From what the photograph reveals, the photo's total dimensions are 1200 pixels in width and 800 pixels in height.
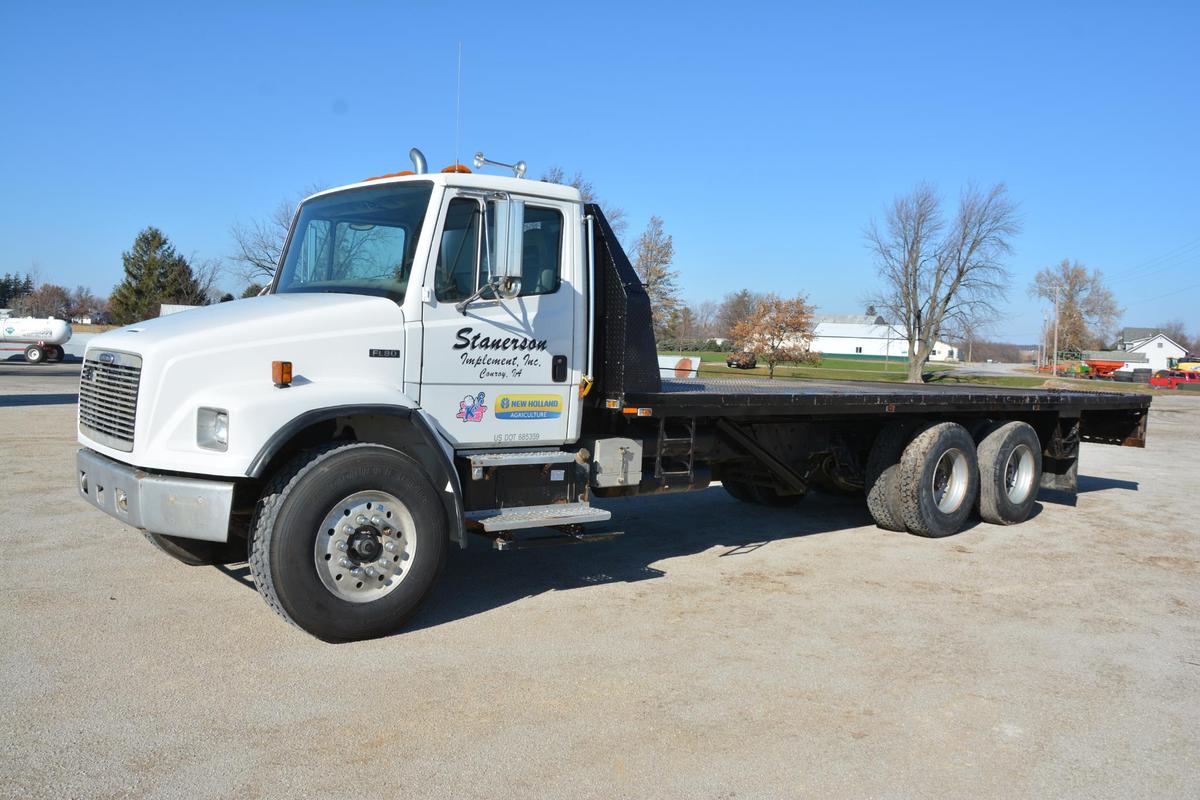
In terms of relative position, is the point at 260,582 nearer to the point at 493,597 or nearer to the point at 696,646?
the point at 493,597

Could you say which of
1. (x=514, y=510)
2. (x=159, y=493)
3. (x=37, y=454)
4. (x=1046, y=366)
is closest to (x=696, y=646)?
(x=514, y=510)

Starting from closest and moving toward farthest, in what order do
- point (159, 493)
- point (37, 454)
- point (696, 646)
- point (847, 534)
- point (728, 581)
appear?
point (159, 493)
point (696, 646)
point (728, 581)
point (847, 534)
point (37, 454)

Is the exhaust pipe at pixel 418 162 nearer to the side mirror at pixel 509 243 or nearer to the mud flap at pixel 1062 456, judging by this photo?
the side mirror at pixel 509 243

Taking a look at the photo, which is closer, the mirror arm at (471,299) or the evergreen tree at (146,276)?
the mirror arm at (471,299)

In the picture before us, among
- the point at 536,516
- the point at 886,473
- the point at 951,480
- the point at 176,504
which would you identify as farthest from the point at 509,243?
the point at 951,480

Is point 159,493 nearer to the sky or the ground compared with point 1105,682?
nearer to the sky

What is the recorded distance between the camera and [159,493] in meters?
4.88

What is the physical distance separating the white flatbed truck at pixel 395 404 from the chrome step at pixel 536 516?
0.06ft

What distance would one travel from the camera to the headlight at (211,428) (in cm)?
486

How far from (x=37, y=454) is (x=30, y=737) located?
9.25 m

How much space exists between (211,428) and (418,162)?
7.35 ft

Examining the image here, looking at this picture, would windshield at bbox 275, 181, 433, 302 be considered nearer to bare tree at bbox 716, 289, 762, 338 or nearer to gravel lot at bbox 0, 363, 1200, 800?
gravel lot at bbox 0, 363, 1200, 800

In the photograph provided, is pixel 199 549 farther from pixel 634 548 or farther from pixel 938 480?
pixel 938 480

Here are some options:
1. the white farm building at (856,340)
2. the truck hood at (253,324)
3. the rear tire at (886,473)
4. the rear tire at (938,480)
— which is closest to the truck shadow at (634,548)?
the rear tire at (886,473)
